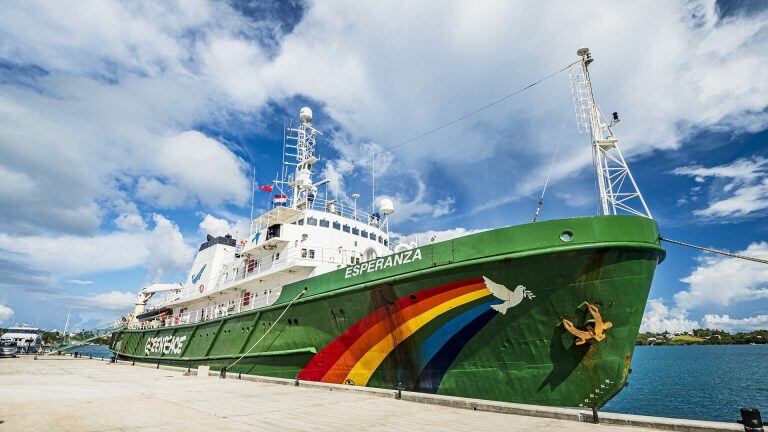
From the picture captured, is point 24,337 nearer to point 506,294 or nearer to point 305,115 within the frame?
point 305,115

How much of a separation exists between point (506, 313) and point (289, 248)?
343 inches

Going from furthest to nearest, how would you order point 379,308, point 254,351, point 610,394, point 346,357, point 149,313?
point 149,313, point 254,351, point 346,357, point 379,308, point 610,394

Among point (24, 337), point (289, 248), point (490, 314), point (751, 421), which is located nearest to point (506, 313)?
point (490, 314)

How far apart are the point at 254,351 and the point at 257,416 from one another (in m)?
6.94

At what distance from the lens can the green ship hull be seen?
6.84m

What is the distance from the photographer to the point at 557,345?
22.7ft

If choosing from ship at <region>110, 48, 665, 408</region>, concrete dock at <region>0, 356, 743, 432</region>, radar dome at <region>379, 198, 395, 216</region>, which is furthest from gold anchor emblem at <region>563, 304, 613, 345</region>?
radar dome at <region>379, 198, 395, 216</region>

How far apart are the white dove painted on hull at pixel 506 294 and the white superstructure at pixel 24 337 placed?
38086mm

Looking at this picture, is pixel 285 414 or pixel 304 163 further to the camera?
pixel 304 163

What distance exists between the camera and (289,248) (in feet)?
45.5

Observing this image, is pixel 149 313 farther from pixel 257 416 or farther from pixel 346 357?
pixel 257 416

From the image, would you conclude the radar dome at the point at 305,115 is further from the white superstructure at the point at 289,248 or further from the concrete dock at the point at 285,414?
the concrete dock at the point at 285,414

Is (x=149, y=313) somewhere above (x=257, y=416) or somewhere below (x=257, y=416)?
above

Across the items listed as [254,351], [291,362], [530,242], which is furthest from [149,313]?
[530,242]
